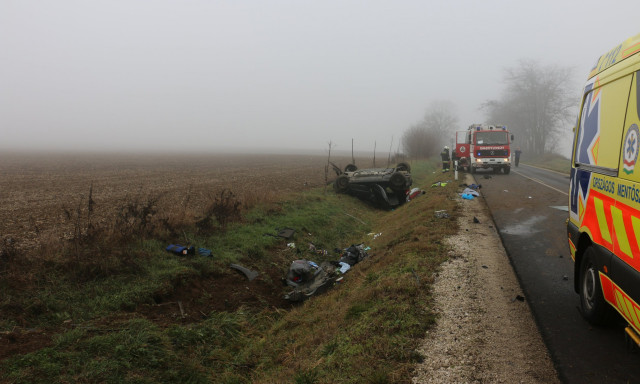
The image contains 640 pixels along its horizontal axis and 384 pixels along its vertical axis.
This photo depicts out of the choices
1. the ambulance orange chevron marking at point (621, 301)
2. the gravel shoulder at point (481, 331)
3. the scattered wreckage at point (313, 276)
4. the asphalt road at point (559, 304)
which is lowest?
the scattered wreckage at point (313, 276)

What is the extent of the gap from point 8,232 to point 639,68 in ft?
37.7

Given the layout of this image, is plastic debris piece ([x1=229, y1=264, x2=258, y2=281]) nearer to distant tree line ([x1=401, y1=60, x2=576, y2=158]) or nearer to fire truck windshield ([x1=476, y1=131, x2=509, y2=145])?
fire truck windshield ([x1=476, y1=131, x2=509, y2=145])

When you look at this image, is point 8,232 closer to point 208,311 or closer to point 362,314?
point 208,311

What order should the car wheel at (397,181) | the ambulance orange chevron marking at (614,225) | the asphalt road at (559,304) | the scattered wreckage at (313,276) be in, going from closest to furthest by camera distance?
the ambulance orange chevron marking at (614,225) → the asphalt road at (559,304) → the scattered wreckage at (313,276) → the car wheel at (397,181)

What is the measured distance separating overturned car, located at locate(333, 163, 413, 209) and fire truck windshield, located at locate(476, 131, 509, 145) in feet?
25.7

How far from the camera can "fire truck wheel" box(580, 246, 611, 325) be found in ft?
11.5

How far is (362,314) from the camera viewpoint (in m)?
4.65

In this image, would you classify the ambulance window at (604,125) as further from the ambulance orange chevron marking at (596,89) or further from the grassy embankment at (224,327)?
the grassy embankment at (224,327)

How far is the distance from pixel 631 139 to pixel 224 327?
217 inches

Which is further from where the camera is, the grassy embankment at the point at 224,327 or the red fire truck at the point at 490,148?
the red fire truck at the point at 490,148

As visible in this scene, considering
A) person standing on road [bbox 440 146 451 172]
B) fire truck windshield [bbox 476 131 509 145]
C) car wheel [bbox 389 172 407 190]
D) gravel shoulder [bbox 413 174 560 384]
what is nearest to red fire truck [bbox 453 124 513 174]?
fire truck windshield [bbox 476 131 509 145]

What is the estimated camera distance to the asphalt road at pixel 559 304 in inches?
120

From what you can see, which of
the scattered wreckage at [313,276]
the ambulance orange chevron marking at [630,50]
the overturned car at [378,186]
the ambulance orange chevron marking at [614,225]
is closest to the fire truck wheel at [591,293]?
the ambulance orange chevron marking at [614,225]

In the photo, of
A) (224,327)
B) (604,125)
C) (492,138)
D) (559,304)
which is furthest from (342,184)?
(604,125)
